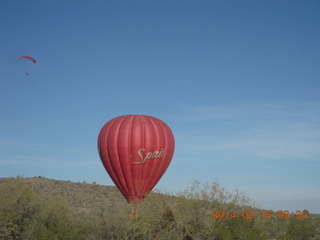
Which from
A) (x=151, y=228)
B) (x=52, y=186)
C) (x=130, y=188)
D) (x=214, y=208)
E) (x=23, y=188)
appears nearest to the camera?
(x=151, y=228)

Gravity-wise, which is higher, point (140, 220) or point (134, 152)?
point (134, 152)

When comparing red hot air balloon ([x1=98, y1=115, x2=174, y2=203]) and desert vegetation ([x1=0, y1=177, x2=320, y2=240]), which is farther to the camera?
red hot air balloon ([x1=98, y1=115, x2=174, y2=203])

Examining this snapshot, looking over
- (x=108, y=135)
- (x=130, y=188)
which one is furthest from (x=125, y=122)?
(x=130, y=188)

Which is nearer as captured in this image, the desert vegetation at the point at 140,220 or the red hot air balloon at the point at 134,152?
the desert vegetation at the point at 140,220

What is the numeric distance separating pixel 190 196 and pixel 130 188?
511 inches

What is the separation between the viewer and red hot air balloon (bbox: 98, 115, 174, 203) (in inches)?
1539

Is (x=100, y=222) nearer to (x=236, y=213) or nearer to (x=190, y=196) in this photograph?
(x=190, y=196)

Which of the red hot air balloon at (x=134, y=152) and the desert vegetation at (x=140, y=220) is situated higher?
the red hot air balloon at (x=134, y=152)

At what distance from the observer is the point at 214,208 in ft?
93.2

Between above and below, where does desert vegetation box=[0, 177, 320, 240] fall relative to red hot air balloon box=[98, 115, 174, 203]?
below

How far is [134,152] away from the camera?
3903 cm

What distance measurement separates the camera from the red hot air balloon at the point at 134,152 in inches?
1539

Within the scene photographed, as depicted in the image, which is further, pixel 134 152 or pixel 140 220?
pixel 134 152

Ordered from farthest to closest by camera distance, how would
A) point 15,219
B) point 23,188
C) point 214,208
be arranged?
point 23,188, point 15,219, point 214,208
